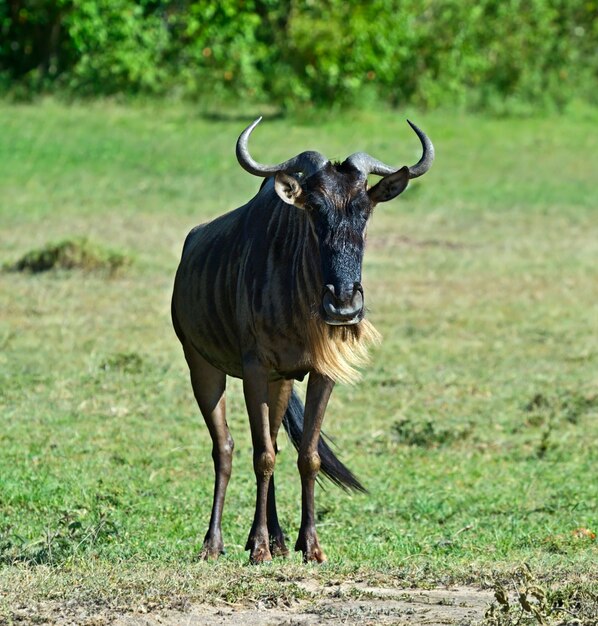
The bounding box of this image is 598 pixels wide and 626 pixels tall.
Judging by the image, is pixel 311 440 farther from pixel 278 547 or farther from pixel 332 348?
pixel 278 547

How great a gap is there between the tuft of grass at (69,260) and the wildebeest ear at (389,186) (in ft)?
26.4

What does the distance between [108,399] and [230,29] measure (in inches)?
661

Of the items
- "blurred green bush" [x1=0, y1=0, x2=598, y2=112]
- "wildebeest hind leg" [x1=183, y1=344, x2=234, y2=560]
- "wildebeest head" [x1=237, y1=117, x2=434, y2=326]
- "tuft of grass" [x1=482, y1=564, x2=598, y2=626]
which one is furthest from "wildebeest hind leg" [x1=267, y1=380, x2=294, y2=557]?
"blurred green bush" [x1=0, y1=0, x2=598, y2=112]

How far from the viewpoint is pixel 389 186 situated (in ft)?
19.6

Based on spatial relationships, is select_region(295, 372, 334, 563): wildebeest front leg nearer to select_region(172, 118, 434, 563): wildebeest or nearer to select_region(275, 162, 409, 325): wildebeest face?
select_region(172, 118, 434, 563): wildebeest

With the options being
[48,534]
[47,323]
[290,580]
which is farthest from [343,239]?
[47,323]

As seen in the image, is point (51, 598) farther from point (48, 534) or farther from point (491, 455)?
point (491, 455)

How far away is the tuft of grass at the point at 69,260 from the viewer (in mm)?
13766

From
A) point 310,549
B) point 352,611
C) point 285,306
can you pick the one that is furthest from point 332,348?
point 352,611

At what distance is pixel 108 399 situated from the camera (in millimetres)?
9531

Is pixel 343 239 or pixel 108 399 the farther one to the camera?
pixel 108 399

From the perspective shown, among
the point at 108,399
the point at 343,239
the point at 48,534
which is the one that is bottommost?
the point at 108,399

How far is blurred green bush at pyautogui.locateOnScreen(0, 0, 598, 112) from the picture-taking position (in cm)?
2447

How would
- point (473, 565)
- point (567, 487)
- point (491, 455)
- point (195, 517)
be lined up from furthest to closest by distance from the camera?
point (491, 455) → point (567, 487) → point (195, 517) → point (473, 565)
